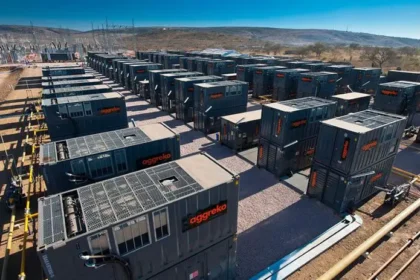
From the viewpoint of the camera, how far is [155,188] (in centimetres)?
805

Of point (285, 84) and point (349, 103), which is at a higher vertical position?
point (285, 84)

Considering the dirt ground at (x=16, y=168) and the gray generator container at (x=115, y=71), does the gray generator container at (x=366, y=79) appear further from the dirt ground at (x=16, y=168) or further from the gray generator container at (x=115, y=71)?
the dirt ground at (x=16, y=168)

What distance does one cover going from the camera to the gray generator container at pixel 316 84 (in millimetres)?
32281

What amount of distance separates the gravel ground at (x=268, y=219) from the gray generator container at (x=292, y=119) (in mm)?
3131

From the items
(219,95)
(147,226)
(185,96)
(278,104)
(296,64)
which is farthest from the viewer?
(296,64)

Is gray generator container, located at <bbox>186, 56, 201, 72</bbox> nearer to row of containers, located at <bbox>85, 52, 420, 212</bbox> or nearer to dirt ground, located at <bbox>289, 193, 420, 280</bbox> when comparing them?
row of containers, located at <bbox>85, 52, 420, 212</bbox>

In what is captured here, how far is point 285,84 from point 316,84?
15.7 ft

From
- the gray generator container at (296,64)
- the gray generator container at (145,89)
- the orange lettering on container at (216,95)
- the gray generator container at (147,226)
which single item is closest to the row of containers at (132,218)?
the gray generator container at (147,226)

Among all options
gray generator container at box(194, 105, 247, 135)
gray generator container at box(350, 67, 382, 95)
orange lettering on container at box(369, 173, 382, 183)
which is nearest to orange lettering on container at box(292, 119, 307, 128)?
orange lettering on container at box(369, 173, 382, 183)

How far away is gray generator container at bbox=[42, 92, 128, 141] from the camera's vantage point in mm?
17594

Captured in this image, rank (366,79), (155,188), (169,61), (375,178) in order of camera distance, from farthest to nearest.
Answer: (169,61) → (366,79) → (375,178) → (155,188)

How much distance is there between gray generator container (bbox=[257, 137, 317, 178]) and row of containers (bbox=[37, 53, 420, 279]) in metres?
0.08

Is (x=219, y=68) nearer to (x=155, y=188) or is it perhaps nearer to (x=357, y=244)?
(x=357, y=244)

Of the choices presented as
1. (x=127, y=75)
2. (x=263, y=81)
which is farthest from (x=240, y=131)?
(x=127, y=75)
